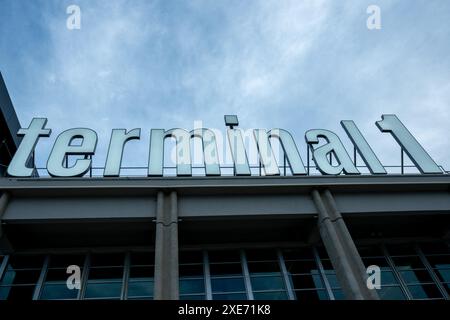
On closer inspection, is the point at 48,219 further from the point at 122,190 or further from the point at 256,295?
the point at 256,295

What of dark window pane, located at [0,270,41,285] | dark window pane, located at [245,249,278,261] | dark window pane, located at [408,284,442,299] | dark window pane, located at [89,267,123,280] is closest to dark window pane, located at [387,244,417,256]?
dark window pane, located at [408,284,442,299]

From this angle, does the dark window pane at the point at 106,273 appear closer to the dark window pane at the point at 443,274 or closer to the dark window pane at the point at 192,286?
the dark window pane at the point at 192,286

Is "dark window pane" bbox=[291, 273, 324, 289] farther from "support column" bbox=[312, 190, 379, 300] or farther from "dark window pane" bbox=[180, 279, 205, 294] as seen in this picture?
"dark window pane" bbox=[180, 279, 205, 294]

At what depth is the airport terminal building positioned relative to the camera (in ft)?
44.9

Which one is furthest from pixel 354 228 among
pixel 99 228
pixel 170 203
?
pixel 99 228

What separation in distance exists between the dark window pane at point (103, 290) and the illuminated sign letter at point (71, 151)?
4.41 meters

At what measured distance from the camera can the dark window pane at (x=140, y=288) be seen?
14.1m

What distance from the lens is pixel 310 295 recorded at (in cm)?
1439

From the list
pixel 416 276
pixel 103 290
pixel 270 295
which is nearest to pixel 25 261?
pixel 103 290

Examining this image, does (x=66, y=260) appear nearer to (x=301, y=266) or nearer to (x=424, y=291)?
(x=301, y=266)

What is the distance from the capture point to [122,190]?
13.9m

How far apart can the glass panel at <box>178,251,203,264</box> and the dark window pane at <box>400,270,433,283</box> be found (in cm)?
863

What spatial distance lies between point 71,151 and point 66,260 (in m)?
4.66
